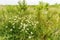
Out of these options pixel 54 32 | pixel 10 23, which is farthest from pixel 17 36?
pixel 54 32

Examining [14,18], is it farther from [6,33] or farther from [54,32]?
[54,32]

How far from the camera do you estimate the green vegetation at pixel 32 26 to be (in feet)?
15.1

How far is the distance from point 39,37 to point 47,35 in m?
0.19

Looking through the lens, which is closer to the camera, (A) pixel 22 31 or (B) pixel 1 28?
(A) pixel 22 31

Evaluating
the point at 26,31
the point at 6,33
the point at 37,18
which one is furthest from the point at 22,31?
the point at 37,18

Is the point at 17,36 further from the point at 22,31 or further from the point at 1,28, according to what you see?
the point at 1,28

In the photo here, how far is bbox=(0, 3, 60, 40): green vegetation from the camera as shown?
461 centimetres

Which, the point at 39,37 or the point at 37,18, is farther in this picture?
the point at 37,18

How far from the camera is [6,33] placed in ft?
15.6

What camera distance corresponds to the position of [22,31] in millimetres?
4629

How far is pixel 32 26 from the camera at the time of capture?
4828mm

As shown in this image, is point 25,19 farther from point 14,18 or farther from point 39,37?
point 39,37

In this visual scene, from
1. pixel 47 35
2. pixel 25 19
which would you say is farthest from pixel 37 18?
pixel 47 35

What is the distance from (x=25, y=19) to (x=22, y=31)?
452 mm
